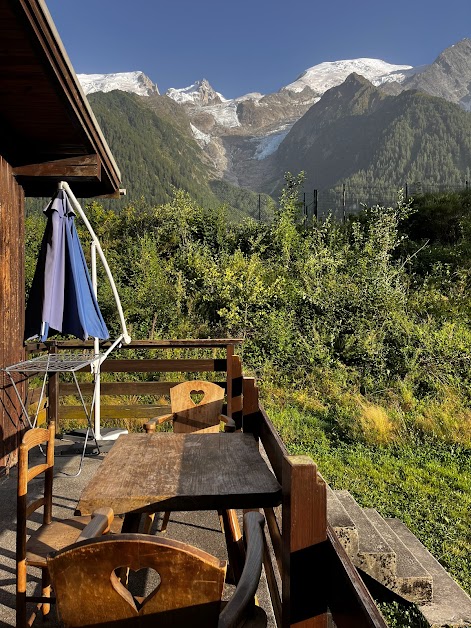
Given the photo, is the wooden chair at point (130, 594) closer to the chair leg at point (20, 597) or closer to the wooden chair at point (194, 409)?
the chair leg at point (20, 597)

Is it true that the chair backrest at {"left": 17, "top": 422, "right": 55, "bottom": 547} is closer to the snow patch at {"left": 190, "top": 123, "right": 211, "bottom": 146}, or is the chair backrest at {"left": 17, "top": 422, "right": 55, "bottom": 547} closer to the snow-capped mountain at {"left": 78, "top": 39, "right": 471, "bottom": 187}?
the snow-capped mountain at {"left": 78, "top": 39, "right": 471, "bottom": 187}

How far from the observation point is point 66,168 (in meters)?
3.93

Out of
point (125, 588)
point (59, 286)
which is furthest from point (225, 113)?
point (125, 588)

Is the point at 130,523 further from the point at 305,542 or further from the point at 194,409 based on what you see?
the point at 194,409

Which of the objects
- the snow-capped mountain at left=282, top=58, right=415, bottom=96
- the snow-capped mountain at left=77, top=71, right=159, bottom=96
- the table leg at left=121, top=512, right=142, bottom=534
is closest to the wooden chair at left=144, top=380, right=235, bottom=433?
the table leg at left=121, top=512, right=142, bottom=534

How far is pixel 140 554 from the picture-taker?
0.93 m

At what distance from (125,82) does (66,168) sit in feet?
545

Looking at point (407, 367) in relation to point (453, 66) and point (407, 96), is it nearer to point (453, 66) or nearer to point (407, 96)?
point (407, 96)

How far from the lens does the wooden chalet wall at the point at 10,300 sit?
3838 mm

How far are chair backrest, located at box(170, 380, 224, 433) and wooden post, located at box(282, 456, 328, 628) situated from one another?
1983 millimetres

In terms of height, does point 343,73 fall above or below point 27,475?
above

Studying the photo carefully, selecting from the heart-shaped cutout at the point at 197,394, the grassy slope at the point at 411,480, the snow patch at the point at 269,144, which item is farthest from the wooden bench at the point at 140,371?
the snow patch at the point at 269,144

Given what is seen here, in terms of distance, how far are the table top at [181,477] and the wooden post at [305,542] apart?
404 mm

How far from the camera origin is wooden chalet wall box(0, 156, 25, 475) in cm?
384
